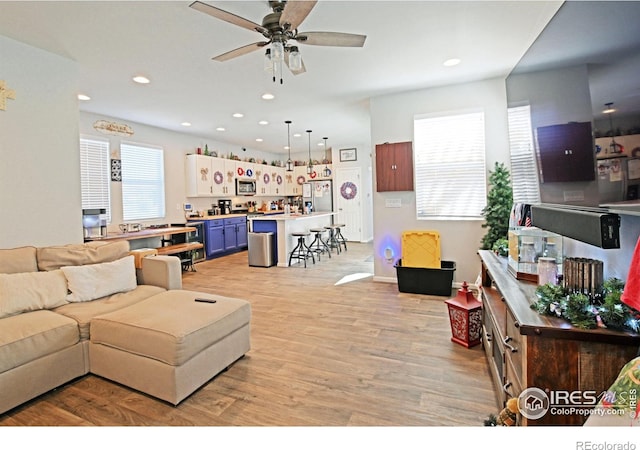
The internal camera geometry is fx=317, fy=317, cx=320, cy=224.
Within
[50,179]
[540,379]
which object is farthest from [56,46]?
[540,379]

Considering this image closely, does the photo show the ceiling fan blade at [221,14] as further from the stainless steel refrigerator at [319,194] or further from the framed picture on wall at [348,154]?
the stainless steel refrigerator at [319,194]

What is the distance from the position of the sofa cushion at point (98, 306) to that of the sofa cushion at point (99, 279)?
0.05 metres

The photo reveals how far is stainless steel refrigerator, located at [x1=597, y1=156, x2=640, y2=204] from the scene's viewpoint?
112cm

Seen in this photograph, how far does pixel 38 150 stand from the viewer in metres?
3.02

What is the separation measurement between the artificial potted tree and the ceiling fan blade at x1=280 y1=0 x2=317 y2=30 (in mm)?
2969

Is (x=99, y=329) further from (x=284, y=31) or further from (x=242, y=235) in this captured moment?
(x=242, y=235)

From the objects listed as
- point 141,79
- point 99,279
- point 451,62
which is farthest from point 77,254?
point 451,62

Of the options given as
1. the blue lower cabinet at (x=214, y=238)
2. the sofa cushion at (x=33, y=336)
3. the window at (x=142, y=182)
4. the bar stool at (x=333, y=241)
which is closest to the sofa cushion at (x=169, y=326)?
the sofa cushion at (x=33, y=336)

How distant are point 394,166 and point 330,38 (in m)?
2.56

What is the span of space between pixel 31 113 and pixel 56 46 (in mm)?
664

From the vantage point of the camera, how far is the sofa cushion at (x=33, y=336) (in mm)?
1868

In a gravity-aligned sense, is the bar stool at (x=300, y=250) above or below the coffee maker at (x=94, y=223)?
below

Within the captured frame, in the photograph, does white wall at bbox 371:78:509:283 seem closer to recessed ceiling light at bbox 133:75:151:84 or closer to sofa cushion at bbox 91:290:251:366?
sofa cushion at bbox 91:290:251:366
